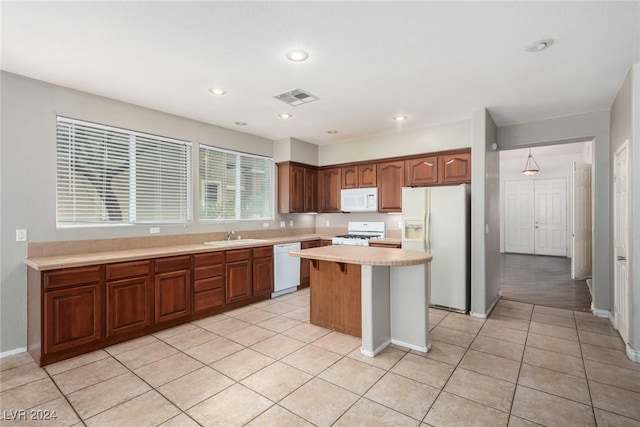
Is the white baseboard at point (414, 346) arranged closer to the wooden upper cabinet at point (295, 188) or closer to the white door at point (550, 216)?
the wooden upper cabinet at point (295, 188)

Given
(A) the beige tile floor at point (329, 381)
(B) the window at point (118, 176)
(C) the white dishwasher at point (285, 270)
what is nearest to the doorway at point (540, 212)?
(A) the beige tile floor at point (329, 381)

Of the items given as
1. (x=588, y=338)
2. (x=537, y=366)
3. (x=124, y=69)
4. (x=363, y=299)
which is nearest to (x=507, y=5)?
(x=363, y=299)

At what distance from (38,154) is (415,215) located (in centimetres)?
445

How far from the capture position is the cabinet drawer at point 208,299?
389cm

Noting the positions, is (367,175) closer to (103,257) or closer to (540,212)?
(103,257)

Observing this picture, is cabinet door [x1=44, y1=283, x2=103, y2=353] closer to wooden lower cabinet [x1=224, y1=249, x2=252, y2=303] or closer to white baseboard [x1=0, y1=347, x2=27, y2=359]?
white baseboard [x1=0, y1=347, x2=27, y2=359]

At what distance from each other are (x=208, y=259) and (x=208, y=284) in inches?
12.6

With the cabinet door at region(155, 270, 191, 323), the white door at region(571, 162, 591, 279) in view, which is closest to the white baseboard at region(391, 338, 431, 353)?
the cabinet door at region(155, 270, 191, 323)

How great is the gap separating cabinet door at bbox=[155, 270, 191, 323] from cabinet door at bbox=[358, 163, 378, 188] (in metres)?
3.22

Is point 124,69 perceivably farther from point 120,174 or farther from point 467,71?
point 467,71

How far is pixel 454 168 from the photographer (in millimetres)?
4625

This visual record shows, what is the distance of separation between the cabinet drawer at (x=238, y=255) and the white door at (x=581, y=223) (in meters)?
6.25

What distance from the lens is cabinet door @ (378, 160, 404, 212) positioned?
16.9 feet

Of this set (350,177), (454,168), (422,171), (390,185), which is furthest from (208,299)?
(454,168)
